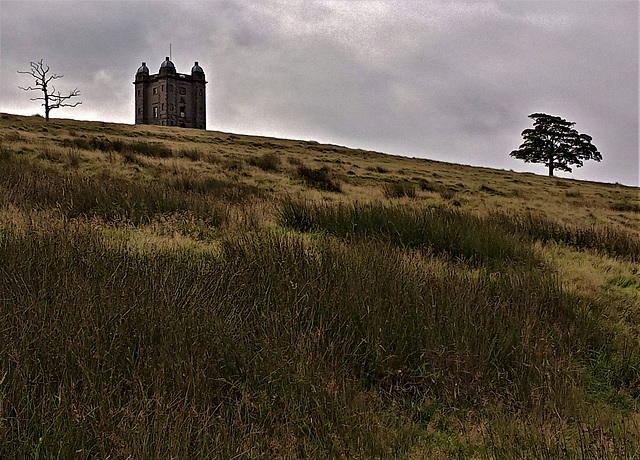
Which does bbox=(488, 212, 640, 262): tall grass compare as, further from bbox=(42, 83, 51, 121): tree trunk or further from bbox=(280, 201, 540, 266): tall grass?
bbox=(42, 83, 51, 121): tree trunk

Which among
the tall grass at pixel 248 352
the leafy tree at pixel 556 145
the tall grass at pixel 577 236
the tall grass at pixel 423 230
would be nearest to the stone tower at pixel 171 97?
the leafy tree at pixel 556 145

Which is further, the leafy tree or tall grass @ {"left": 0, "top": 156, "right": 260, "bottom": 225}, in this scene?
the leafy tree

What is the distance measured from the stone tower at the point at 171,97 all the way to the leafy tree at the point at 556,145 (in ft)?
176

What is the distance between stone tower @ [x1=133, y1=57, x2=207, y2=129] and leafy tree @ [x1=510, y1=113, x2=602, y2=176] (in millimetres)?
53681

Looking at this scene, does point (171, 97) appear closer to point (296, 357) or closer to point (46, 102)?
point (46, 102)

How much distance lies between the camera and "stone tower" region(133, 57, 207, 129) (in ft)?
264

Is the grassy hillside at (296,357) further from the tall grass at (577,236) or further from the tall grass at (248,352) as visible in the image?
the tall grass at (577,236)

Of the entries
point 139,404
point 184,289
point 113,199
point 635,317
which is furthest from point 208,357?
point 113,199

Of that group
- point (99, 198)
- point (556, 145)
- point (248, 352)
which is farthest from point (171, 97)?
point (248, 352)

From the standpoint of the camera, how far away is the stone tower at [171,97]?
80.5 meters

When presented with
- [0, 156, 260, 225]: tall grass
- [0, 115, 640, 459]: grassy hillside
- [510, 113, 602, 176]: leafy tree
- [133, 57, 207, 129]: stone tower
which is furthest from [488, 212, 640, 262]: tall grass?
[133, 57, 207, 129]: stone tower

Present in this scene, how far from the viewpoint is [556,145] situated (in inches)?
1901

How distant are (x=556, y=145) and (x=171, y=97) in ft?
185

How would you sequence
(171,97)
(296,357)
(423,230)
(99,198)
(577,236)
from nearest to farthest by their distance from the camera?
(296,357) < (423,230) < (99,198) < (577,236) < (171,97)
